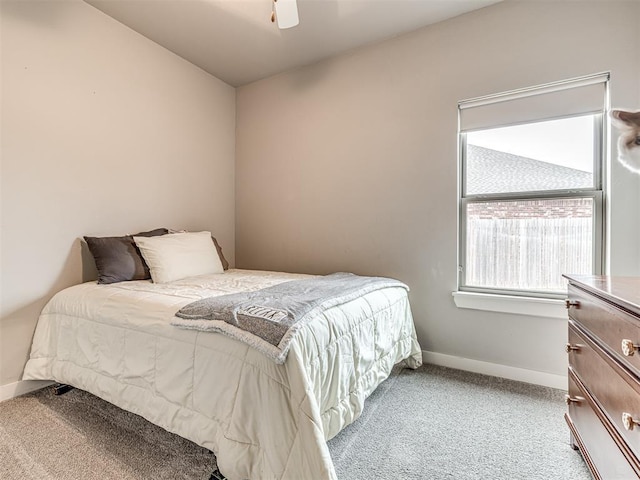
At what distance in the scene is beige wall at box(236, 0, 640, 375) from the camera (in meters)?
1.97

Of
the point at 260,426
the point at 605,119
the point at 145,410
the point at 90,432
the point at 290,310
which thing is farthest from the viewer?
the point at 605,119

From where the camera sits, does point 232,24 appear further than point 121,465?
Yes

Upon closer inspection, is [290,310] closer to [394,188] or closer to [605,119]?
[394,188]

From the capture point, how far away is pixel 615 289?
3.54 feet

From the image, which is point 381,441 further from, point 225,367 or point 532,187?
point 532,187

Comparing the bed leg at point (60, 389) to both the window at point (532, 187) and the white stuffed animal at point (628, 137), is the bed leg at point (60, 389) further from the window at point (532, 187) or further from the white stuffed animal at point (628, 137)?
the white stuffed animal at point (628, 137)

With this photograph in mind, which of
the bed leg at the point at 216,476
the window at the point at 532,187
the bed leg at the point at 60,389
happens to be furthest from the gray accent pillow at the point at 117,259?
the window at the point at 532,187

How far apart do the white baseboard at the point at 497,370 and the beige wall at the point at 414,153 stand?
4 centimetres

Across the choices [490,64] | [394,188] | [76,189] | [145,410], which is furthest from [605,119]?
[76,189]

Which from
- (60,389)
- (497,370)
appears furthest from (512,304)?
(60,389)

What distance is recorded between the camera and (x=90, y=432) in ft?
5.36

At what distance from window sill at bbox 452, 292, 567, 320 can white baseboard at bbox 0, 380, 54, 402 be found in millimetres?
3004

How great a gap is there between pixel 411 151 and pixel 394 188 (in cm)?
32

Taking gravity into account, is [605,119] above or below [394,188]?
above
